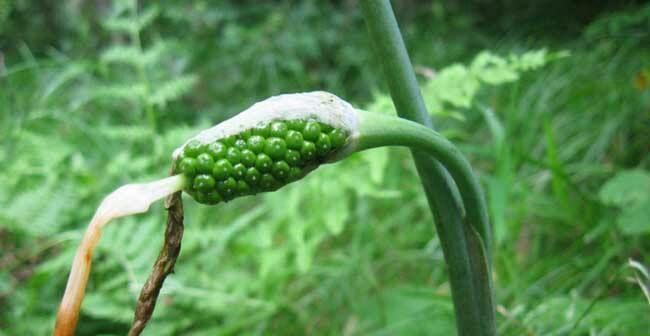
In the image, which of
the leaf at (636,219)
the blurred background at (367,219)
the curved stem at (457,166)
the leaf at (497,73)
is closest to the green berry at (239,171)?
the curved stem at (457,166)

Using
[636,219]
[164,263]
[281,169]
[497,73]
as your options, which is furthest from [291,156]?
[636,219]

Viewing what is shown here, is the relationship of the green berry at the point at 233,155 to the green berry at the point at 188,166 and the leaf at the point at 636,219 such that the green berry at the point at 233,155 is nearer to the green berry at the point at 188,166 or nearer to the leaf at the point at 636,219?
the green berry at the point at 188,166

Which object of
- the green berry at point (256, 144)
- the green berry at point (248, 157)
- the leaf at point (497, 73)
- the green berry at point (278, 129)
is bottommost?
the leaf at point (497, 73)

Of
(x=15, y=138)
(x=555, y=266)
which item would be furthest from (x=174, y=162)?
(x=15, y=138)

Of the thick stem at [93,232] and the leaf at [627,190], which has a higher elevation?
the thick stem at [93,232]

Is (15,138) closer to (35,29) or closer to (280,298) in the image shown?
(280,298)

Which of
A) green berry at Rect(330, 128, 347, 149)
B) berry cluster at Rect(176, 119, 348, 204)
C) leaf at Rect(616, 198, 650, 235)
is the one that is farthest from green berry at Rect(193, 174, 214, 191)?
leaf at Rect(616, 198, 650, 235)
